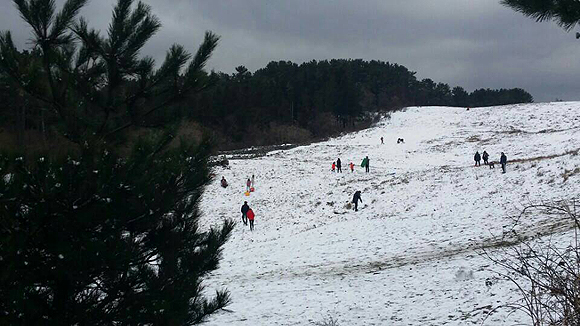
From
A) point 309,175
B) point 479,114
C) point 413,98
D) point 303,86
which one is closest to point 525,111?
point 479,114

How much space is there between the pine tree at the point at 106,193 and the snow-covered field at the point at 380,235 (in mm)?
1796

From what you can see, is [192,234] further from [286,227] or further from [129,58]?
[286,227]

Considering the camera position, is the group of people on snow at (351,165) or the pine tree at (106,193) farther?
the group of people on snow at (351,165)

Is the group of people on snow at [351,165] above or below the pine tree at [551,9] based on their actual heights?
below

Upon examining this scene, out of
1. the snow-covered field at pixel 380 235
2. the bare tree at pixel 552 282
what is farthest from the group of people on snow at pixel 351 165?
the bare tree at pixel 552 282

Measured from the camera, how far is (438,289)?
8891mm

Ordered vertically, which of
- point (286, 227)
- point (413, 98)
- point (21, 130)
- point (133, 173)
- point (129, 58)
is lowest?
point (286, 227)

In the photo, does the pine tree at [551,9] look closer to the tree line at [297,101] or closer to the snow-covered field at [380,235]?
the snow-covered field at [380,235]

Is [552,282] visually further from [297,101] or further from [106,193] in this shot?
[297,101]

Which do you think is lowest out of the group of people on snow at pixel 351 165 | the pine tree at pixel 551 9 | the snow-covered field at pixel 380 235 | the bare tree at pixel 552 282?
the snow-covered field at pixel 380 235

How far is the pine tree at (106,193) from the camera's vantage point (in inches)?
165

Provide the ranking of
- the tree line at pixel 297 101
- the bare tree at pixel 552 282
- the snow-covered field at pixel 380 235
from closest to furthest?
1. the bare tree at pixel 552 282
2. the snow-covered field at pixel 380 235
3. the tree line at pixel 297 101

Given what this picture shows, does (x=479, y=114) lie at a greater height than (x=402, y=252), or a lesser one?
greater

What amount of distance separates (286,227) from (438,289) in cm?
1242
